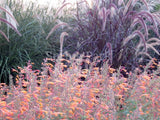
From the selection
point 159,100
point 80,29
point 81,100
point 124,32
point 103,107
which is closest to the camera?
point 103,107

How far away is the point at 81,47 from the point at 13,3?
5.44ft

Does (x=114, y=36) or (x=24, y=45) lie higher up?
(x=114, y=36)

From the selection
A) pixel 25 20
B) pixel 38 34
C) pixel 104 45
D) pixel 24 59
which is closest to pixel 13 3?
pixel 25 20

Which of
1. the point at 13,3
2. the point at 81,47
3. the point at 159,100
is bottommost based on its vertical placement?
the point at 159,100

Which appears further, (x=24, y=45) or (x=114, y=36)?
(x=24, y=45)

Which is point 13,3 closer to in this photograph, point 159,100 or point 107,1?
point 107,1

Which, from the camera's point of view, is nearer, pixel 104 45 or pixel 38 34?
pixel 104 45

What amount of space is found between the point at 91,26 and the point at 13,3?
157 cm

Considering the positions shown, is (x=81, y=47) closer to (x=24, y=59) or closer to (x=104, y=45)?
(x=104, y=45)

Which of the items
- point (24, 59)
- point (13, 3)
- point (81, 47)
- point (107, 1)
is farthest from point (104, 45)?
point (13, 3)

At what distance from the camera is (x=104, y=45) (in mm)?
4051

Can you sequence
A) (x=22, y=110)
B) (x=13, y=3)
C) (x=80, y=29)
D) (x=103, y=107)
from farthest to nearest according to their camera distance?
(x=13, y=3) → (x=80, y=29) → (x=103, y=107) → (x=22, y=110)

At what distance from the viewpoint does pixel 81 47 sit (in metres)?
4.06

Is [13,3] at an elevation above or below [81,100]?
above
